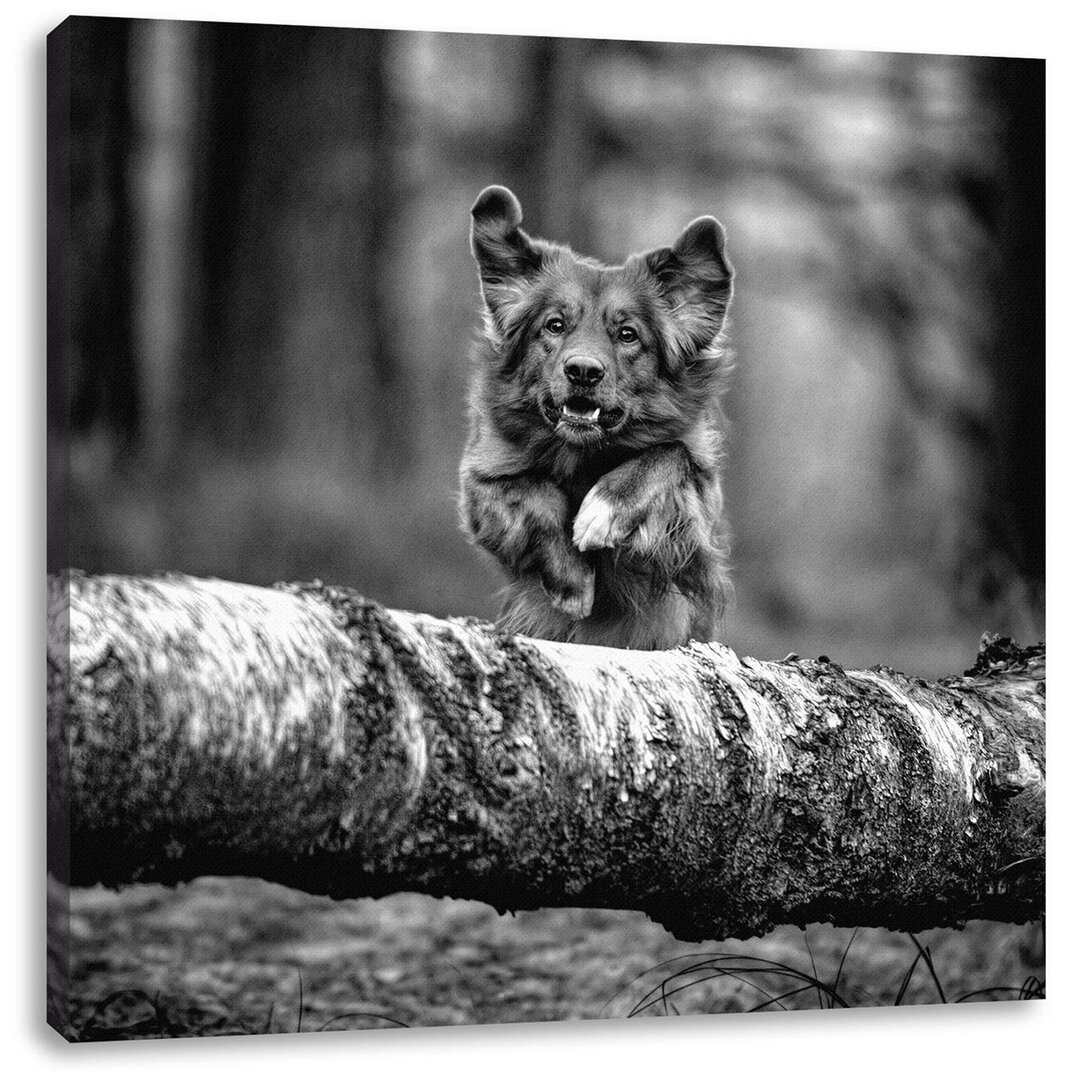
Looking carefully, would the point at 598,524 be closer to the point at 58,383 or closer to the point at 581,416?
the point at 581,416

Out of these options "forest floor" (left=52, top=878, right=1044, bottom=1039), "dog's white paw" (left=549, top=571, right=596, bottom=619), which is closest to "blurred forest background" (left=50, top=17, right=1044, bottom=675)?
"dog's white paw" (left=549, top=571, right=596, bottom=619)

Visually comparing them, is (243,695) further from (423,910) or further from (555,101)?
(555,101)

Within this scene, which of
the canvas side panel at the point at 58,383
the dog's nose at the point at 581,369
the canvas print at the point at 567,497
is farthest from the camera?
the dog's nose at the point at 581,369

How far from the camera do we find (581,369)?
11.9ft

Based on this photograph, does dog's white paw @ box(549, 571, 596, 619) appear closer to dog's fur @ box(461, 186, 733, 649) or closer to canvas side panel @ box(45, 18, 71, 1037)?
dog's fur @ box(461, 186, 733, 649)

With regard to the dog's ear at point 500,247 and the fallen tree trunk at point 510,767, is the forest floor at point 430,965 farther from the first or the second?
the dog's ear at point 500,247

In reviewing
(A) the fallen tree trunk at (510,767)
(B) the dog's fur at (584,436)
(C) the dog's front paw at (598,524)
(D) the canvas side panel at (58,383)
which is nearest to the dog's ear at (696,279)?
(B) the dog's fur at (584,436)

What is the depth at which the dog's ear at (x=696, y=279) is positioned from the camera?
146 inches

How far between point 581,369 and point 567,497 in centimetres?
29

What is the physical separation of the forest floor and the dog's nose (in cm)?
116

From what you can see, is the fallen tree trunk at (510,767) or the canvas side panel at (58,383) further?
the canvas side panel at (58,383)

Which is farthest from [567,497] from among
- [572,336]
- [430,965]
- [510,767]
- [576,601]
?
[430,965]

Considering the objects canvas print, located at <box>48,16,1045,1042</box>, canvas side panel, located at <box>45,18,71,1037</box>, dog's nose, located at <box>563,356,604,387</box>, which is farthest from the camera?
dog's nose, located at <box>563,356,604,387</box>

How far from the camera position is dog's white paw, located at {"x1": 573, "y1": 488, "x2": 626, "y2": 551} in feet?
12.0
